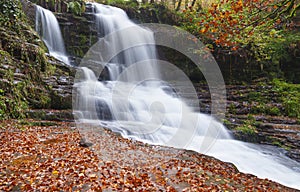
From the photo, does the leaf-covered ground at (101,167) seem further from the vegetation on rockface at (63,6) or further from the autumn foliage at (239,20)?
the vegetation on rockface at (63,6)

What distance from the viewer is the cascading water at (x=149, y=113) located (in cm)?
769

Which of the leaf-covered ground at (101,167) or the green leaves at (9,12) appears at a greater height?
the green leaves at (9,12)

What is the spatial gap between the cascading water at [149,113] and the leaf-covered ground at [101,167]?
71.7 inches

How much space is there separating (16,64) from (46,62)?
1.51 meters

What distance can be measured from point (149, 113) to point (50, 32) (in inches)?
362

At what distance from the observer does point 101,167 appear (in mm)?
4422

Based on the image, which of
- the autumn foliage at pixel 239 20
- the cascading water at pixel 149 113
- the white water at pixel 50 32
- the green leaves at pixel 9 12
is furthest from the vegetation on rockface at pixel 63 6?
the autumn foliage at pixel 239 20

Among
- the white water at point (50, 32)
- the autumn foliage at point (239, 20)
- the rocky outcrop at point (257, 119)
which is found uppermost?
the white water at point (50, 32)

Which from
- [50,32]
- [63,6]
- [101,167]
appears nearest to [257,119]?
[101,167]

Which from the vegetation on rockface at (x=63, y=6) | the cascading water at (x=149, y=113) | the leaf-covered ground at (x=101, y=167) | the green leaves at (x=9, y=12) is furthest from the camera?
the vegetation on rockface at (x=63, y=6)

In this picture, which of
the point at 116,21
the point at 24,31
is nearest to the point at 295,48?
the point at 116,21

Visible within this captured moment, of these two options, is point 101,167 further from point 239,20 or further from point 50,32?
point 50,32

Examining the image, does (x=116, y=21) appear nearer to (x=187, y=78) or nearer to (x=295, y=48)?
(x=187, y=78)

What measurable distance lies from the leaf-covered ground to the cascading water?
1.82 meters
